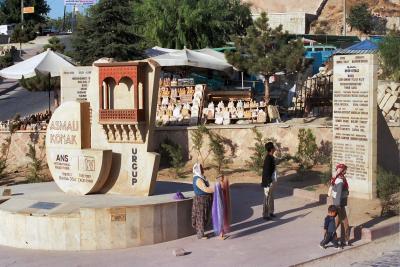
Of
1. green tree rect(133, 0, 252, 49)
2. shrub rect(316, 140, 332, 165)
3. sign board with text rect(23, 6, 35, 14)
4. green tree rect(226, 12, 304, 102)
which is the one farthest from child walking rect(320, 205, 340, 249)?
sign board with text rect(23, 6, 35, 14)

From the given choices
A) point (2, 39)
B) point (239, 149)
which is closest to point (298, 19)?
point (2, 39)

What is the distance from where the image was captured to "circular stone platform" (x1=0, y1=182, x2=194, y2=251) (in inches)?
409

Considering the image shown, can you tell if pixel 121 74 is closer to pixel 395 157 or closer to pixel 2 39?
pixel 395 157

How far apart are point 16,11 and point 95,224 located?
63.7m

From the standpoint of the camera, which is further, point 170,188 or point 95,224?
point 170,188

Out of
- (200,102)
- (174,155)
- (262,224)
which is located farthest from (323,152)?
(262,224)

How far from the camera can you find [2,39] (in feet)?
191

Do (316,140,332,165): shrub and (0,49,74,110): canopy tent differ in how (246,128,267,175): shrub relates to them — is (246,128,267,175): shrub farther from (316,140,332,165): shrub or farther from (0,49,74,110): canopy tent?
(0,49,74,110): canopy tent

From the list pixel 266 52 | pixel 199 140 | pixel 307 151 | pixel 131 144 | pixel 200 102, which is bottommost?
pixel 307 151

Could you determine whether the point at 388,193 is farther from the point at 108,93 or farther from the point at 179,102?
the point at 179,102

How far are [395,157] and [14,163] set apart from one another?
41.1 feet

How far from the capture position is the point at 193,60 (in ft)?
77.5

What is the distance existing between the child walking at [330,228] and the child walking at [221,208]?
1.70m

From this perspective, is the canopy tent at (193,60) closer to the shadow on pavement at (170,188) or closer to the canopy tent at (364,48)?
the canopy tent at (364,48)
